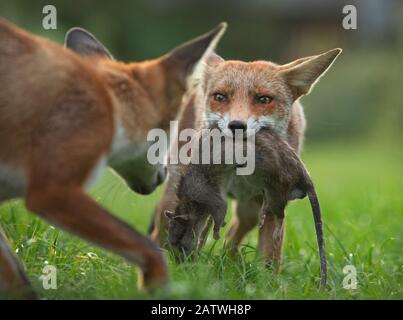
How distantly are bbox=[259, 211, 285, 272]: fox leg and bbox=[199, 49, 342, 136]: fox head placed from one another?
891 mm

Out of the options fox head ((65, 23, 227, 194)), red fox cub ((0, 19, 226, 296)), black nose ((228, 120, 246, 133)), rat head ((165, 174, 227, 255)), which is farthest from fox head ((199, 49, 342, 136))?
red fox cub ((0, 19, 226, 296))

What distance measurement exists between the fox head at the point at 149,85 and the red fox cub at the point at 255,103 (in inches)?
42.9

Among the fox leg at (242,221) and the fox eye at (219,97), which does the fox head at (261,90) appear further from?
the fox leg at (242,221)

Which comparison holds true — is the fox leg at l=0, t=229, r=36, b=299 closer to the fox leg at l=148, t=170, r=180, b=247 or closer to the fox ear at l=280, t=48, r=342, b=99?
the fox leg at l=148, t=170, r=180, b=247

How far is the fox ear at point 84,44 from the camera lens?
6199 mm

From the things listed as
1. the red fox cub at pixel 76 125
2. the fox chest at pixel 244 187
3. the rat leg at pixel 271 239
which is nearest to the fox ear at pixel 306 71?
the fox chest at pixel 244 187

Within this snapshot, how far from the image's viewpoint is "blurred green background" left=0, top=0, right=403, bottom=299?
19.9 ft

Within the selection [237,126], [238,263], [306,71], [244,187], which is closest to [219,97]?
[237,126]

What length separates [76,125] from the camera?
4.91 metres

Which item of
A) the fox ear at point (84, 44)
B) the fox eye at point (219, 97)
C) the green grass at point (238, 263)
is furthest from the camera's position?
the fox eye at point (219, 97)

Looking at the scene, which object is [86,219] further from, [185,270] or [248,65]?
[248,65]

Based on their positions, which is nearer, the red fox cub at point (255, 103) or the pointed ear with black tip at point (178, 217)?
the pointed ear with black tip at point (178, 217)

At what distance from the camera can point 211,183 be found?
254 inches
